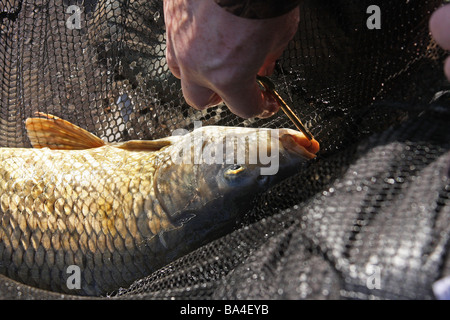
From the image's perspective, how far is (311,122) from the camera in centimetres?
197

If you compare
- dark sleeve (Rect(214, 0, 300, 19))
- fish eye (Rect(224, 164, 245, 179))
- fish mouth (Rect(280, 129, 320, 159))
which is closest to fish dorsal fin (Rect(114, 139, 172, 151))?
fish eye (Rect(224, 164, 245, 179))

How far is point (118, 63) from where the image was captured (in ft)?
8.00

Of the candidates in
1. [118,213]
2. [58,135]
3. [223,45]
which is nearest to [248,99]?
[223,45]

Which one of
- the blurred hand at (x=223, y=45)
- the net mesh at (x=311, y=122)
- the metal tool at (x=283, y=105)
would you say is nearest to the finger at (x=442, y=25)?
the net mesh at (x=311, y=122)

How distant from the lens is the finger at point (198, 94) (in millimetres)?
1509

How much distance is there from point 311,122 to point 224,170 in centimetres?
44

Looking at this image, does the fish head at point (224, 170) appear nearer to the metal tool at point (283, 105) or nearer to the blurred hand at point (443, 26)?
the metal tool at point (283, 105)

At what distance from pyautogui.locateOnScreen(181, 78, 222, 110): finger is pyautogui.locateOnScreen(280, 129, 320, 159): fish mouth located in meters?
0.41

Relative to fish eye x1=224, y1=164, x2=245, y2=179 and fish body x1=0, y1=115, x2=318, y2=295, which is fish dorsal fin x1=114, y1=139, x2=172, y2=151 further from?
fish eye x1=224, y1=164, x2=245, y2=179

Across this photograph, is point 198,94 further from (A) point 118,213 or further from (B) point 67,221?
(B) point 67,221

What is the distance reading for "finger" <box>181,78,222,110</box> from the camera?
151cm

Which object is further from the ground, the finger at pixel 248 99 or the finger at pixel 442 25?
the finger at pixel 442 25

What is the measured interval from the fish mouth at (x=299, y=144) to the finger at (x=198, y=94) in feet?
1.34
